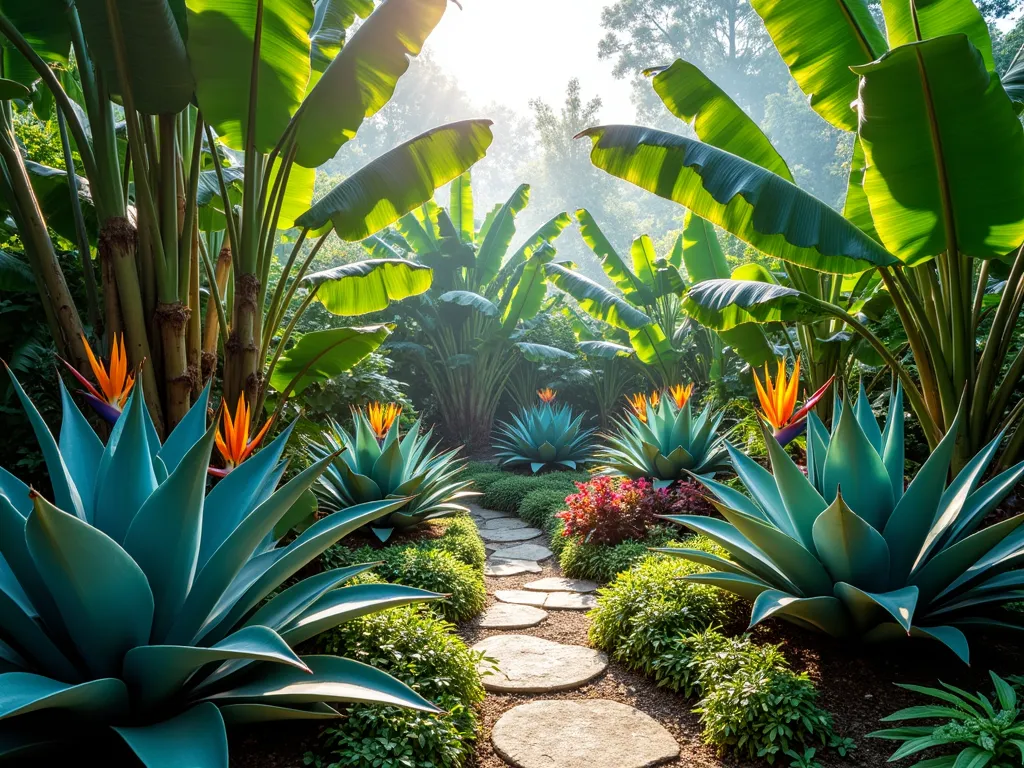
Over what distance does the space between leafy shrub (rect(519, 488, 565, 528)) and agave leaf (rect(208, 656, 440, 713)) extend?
4.65 m

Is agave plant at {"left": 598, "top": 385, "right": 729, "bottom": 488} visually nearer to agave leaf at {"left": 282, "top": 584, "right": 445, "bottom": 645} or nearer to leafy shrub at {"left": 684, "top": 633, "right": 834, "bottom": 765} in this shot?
leafy shrub at {"left": 684, "top": 633, "right": 834, "bottom": 765}

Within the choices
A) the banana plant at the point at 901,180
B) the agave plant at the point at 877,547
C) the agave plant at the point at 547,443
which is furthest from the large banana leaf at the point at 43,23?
the agave plant at the point at 547,443

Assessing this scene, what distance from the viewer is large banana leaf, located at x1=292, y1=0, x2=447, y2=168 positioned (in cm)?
371

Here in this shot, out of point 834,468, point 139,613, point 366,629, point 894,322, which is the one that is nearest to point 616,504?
point 834,468

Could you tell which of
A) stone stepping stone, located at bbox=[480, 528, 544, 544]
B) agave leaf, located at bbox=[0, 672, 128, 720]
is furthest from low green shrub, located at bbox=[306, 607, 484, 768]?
stone stepping stone, located at bbox=[480, 528, 544, 544]

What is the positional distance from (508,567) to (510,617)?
123 cm

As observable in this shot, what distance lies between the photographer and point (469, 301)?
9672mm

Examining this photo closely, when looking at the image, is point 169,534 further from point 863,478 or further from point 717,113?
point 717,113

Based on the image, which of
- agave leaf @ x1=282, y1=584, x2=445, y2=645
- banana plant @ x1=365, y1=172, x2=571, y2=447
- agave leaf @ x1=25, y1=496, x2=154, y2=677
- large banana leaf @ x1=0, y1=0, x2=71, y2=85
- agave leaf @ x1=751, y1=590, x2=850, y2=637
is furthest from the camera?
banana plant @ x1=365, y1=172, x2=571, y2=447

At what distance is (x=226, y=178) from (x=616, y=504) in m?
3.74

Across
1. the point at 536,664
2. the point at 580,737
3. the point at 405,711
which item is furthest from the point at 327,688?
the point at 536,664

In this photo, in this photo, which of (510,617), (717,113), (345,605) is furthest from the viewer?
(717,113)

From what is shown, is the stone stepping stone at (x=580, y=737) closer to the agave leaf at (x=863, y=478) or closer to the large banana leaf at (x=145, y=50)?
the agave leaf at (x=863, y=478)

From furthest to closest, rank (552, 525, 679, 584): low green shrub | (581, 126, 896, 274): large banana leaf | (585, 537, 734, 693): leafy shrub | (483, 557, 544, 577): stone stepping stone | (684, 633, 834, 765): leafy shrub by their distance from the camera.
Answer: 1. (483, 557, 544, 577): stone stepping stone
2. (552, 525, 679, 584): low green shrub
3. (581, 126, 896, 274): large banana leaf
4. (585, 537, 734, 693): leafy shrub
5. (684, 633, 834, 765): leafy shrub
